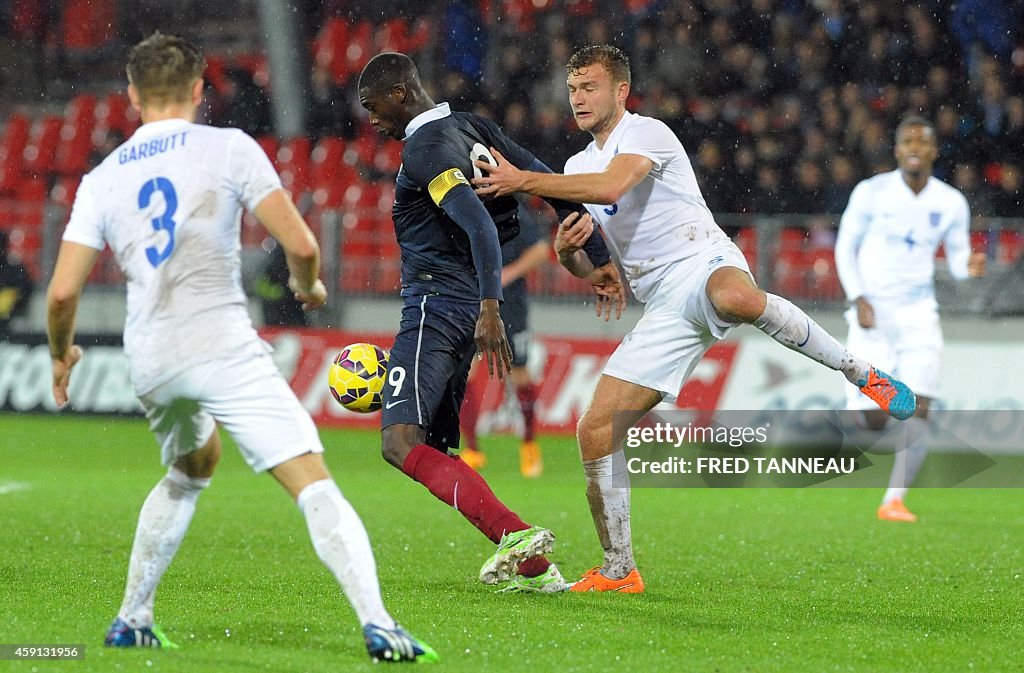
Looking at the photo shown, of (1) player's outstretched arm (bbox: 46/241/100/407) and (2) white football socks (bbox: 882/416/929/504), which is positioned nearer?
(1) player's outstretched arm (bbox: 46/241/100/407)

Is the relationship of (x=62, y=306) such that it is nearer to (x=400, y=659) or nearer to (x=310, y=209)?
(x=400, y=659)

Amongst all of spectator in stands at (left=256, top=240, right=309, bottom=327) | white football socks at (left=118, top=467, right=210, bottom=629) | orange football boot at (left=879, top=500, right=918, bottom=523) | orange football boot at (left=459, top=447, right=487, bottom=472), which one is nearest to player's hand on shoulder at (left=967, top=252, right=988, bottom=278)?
orange football boot at (left=879, top=500, right=918, bottom=523)

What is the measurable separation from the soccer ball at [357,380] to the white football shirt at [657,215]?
3.86ft

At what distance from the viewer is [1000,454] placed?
1234 cm

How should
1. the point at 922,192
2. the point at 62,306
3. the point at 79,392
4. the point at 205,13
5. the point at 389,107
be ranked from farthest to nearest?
the point at 205,13 → the point at 79,392 → the point at 922,192 → the point at 389,107 → the point at 62,306

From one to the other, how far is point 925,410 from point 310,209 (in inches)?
327

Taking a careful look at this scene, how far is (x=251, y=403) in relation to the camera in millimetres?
4301

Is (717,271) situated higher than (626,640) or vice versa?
(717,271)

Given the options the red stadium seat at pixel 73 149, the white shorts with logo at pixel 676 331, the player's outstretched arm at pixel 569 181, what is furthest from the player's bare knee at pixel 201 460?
the red stadium seat at pixel 73 149

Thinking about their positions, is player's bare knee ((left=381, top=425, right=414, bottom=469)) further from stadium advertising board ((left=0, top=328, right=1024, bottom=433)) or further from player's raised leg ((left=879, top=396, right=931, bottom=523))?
stadium advertising board ((left=0, top=328, right=1024, bottom=433))

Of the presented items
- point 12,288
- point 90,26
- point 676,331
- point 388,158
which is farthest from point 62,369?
point 90,26

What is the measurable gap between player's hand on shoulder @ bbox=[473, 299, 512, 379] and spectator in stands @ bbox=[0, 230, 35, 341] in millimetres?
11284

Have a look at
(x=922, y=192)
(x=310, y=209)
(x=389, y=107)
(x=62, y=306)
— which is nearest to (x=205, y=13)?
(x=310, y=209)

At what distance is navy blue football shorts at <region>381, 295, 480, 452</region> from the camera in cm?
588
